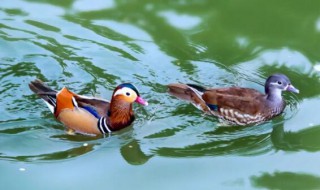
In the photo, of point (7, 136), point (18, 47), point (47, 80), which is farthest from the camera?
point (18, 47)

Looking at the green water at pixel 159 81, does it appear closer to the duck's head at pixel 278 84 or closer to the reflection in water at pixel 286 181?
the reflection in water at pixel 286 181

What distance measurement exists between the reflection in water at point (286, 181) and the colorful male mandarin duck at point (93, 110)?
1136 mm

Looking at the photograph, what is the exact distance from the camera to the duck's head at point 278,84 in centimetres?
547

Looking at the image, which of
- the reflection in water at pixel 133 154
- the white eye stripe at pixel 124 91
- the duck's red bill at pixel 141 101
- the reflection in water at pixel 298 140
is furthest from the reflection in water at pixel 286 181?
the white eye stripe at pixel 124 91

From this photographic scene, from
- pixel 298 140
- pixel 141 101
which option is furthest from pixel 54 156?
pixel 298 140

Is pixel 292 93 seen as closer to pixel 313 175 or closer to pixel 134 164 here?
pixel 313 175

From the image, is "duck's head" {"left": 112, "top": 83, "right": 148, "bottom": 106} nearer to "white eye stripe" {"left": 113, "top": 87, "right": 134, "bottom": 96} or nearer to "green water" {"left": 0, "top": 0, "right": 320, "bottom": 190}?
"white eye stripe" {"left": 113, "top": 87, "right": 134, "bottom": 96}

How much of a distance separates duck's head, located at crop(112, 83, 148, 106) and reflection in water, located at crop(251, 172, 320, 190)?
3.72 feet

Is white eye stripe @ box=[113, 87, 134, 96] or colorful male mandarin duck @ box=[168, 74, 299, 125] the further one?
colorful male mandarin duck @ box=[168, 74, 299, 125]

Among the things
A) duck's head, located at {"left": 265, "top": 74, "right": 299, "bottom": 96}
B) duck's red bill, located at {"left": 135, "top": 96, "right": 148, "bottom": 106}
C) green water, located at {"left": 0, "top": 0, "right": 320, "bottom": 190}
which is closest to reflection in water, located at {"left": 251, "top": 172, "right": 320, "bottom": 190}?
green water, located at {"left": 0, "top": 0, "right": 320, "bottom": 190}

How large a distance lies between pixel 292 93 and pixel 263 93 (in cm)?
28

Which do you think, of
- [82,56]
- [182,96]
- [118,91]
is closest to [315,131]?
[182,96]

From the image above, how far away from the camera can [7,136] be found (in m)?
5.12

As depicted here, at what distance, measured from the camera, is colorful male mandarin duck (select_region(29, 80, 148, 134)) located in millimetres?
5301
